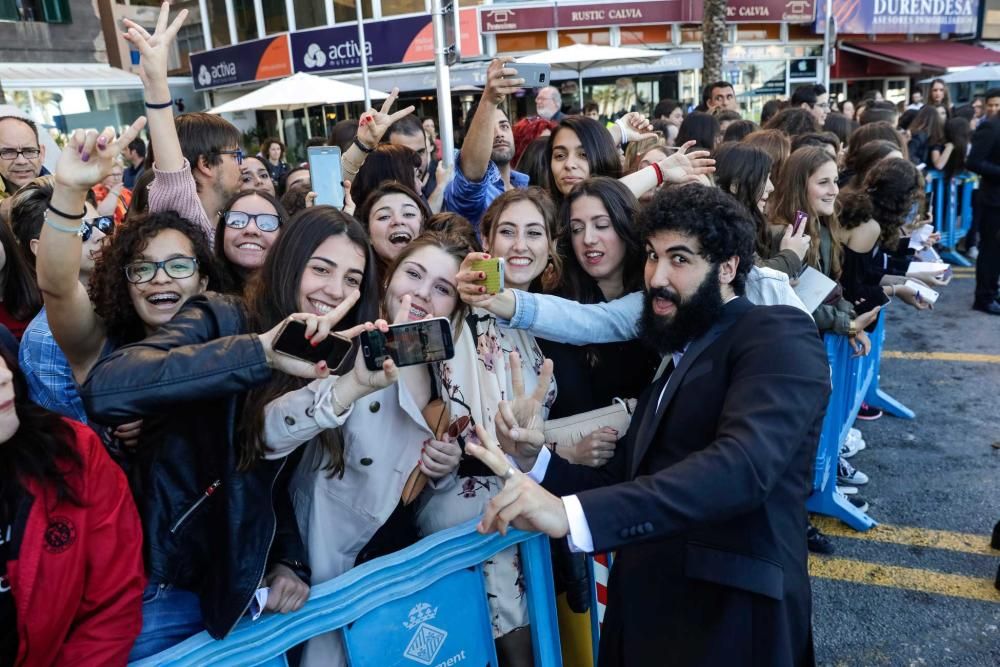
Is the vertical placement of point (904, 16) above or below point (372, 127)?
above

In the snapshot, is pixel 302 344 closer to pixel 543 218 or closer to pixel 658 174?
pixel 543 218

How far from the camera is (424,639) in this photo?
1.85m

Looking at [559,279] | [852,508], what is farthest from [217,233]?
[852,508]

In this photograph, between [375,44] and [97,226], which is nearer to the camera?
[97,226]

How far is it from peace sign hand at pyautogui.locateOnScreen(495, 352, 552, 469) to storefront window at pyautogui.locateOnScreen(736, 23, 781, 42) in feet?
70.3

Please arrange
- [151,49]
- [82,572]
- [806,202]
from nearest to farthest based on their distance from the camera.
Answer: [82,572] < [151,49] < [806,202]

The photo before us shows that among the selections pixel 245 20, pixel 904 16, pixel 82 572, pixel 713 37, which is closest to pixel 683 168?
pixel 82 572

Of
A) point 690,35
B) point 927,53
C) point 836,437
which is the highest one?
point 690,35

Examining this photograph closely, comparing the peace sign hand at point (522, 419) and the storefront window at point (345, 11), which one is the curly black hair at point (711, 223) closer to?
the peace sign hand at point (522, 419)

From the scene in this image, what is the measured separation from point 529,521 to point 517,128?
16.9 feet

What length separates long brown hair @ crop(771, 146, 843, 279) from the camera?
12.9 ft

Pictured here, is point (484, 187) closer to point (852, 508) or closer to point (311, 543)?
point (311, 543)

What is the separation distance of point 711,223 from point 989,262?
654 cm

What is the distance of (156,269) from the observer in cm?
222
